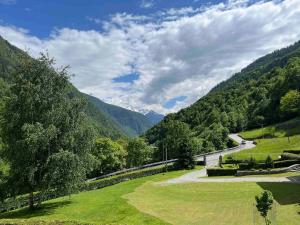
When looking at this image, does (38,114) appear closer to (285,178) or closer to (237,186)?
(237,186)

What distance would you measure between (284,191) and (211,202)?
28.0ft

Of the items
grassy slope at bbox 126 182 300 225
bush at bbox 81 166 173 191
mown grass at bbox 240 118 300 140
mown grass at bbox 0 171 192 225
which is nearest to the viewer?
grassy slope at bbox 126 182 300 225

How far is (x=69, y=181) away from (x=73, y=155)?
3.12 m

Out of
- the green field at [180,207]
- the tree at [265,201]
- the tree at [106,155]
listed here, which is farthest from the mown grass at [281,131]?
the tree at [265,201]

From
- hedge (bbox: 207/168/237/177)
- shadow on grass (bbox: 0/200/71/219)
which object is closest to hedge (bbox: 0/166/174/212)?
shadow on grass (bbox: 0/200/71/219)

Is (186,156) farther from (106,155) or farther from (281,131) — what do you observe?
(281,131)

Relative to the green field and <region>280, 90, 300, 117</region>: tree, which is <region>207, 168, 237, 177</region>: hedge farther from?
<region>280, 90, 300, 117</region>: tree

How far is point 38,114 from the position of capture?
4038cm

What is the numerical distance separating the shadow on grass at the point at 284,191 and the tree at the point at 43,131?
20221 millimetres

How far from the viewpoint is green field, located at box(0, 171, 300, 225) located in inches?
1266

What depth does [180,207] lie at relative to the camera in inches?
1506

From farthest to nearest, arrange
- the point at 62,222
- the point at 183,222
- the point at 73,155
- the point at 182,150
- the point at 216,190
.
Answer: the point at 182,150
the point at 216,190
the point at 73,155
the point at 183,222
the point at 62,222

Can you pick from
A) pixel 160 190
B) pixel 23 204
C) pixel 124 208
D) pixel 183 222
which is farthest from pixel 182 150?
pixel 183 222

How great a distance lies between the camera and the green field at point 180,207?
1266 inches
